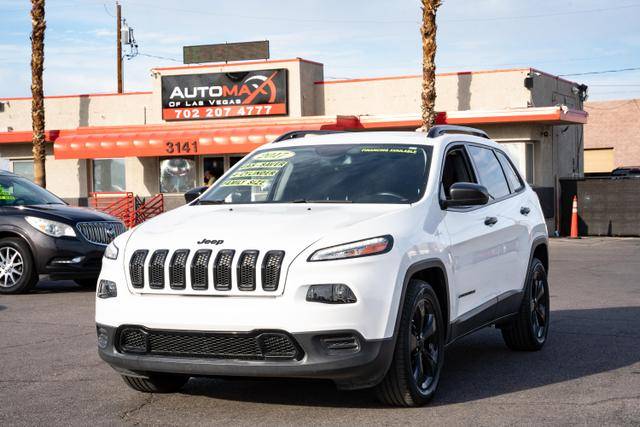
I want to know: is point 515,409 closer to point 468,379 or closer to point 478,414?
point 478,414

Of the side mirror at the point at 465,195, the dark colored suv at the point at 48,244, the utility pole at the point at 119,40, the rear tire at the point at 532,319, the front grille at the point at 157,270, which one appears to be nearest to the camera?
the front grille at the point at 157,270

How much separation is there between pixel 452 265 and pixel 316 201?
→ 1.00m

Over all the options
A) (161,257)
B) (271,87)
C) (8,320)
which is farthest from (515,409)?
(271,87)

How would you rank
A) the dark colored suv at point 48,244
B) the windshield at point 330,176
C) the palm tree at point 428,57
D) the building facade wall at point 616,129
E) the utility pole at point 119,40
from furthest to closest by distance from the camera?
1. the building facade wall at point 616,129
2. the utility pole at point 119,40
3. the palm tree at point 428,57
4. the dark colored suv at point 48,244
5. the windshield at point 330,176

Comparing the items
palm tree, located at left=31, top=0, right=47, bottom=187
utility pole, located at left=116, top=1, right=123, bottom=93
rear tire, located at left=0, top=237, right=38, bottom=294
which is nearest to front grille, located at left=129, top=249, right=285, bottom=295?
rear tire, located at left=0, top=237, right=38, bottom=294

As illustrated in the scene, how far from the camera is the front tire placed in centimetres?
581

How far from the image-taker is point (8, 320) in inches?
416

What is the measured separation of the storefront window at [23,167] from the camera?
34.2 meters

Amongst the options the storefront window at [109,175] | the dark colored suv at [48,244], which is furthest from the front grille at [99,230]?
the storefront window at [109,175]

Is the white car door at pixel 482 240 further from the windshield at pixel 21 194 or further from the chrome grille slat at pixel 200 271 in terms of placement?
the windshield at pixel 21 194

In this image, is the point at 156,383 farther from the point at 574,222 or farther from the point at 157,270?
the point at 574,222

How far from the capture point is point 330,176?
6957 millimetres

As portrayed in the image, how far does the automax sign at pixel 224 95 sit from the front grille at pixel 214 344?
82.6 feet

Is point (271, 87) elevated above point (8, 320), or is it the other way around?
point (271, 87)
